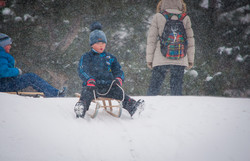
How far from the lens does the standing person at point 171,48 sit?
11.6 ft

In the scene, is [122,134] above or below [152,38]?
below

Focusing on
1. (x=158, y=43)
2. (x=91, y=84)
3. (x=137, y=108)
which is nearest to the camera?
(x=91, y=84)

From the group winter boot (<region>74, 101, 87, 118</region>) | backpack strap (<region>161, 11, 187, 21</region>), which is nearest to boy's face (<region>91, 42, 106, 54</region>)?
winter boot (<region>74, 101, 87, 118</region>)

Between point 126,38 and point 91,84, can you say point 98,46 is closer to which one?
point 91,84

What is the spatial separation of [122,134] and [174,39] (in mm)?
Answer: 2052

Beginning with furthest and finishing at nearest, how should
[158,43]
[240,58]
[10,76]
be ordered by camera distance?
[240,58]
[158,43]
[10,76]

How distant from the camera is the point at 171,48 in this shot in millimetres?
3465

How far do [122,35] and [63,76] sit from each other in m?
2.06

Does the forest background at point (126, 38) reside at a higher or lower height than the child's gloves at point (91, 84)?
higher

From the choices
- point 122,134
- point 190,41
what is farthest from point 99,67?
point 190,41

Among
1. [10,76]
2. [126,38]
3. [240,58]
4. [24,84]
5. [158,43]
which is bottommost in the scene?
[24,84]

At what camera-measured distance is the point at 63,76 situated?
551 centimetres

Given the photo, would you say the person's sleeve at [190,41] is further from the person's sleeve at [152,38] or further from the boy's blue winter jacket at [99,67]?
the boy's blue winter jacket at [99,67]

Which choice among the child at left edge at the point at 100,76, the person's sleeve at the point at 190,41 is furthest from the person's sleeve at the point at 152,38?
the child at left edge at the point at 100,76
